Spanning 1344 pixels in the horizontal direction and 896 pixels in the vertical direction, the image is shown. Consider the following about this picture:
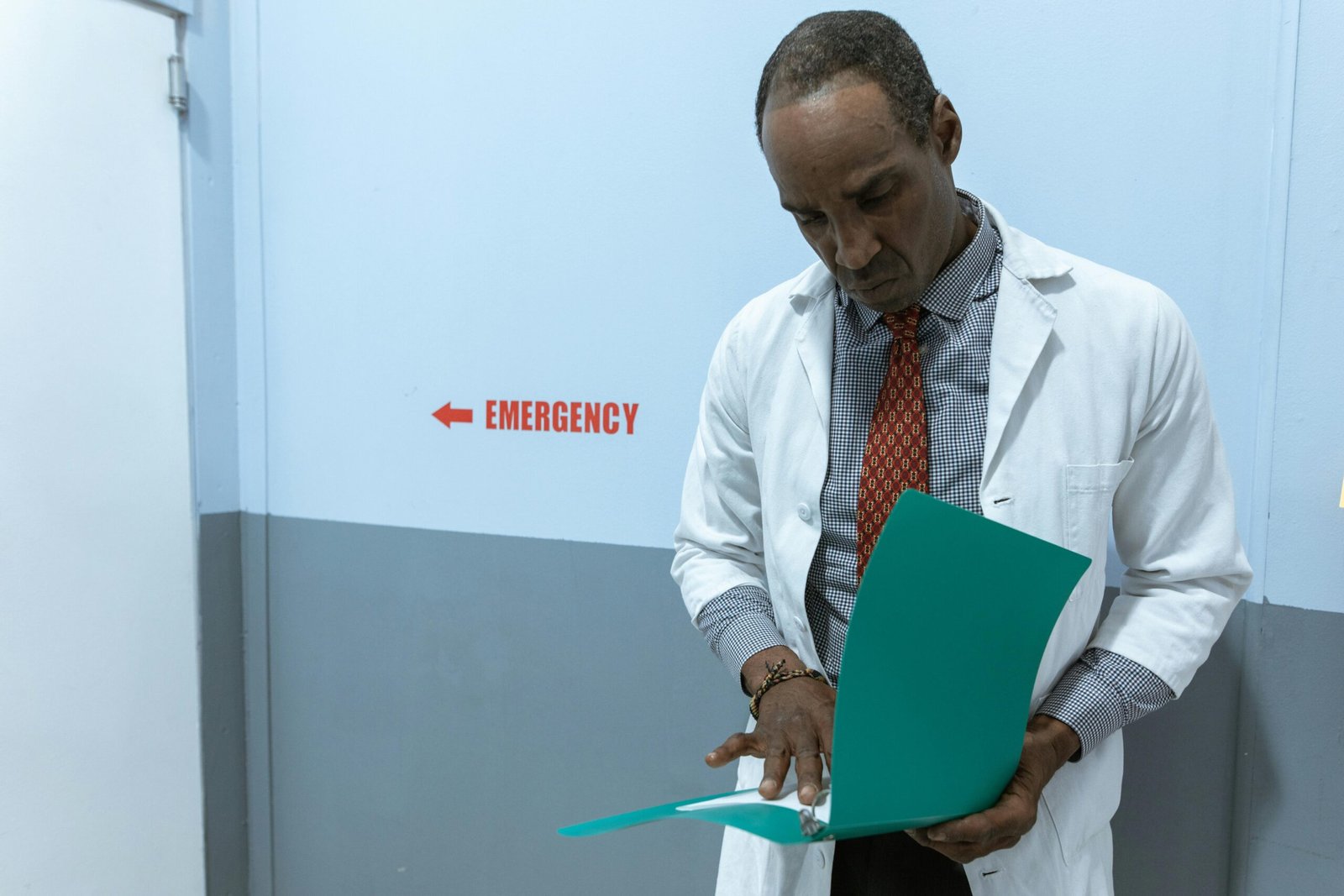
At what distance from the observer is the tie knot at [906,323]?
1020 mm

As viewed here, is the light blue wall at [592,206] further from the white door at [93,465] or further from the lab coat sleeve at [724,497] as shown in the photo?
the lab coat sleeve at [724,497]

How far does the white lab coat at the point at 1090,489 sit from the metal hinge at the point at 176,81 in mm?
1269

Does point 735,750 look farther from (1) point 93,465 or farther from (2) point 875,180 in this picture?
(1) point 93,465

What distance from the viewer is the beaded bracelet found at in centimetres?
99

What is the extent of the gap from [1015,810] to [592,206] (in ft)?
3.42

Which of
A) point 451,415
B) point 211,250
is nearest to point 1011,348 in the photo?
point 451,415

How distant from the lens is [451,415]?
168 cm

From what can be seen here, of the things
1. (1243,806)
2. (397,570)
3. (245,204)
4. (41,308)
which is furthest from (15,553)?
(1243,806)

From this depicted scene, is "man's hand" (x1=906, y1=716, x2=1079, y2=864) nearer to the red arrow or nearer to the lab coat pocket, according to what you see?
the lab coat pocket

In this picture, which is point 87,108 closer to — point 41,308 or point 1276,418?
point 41,308

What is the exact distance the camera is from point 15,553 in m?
1.56

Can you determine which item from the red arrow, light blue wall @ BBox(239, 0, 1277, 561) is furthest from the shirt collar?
the red arrow

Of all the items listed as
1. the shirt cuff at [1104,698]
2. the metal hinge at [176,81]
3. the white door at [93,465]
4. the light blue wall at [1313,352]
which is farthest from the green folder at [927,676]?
the metal hinge at [176,81]

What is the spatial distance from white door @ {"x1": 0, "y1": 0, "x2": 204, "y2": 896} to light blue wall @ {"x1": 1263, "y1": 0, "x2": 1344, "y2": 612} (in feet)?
5.41
